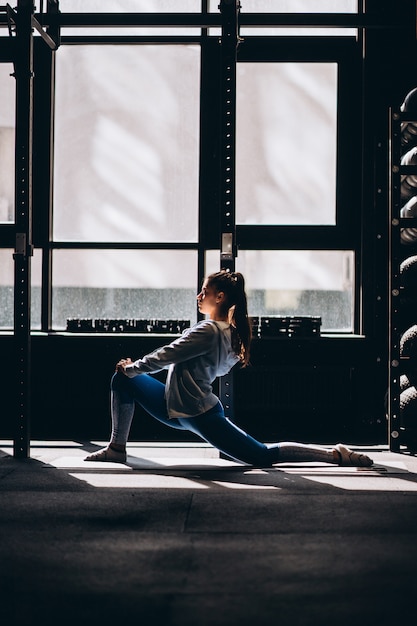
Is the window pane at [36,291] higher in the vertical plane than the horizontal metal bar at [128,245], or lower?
lower

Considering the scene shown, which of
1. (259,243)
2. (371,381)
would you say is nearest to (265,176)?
Result: (259,243)

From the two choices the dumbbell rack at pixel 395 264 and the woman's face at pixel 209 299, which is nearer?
the woman's face at pixel 209 299

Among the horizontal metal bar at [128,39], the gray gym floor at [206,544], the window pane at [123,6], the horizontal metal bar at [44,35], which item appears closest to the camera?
the gray gym floor at [206,544]

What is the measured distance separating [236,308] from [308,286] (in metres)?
2.04

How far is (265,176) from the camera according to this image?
6.98 m

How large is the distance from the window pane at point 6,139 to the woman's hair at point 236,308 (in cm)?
272

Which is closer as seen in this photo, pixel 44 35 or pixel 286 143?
pixel 44 35

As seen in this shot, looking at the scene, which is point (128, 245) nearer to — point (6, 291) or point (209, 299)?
point (6, 291)

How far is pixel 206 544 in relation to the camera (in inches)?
135

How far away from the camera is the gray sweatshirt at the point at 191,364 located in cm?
488

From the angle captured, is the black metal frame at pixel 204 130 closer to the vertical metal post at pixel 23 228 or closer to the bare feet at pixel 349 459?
the vertical metal post at pixel 23 228

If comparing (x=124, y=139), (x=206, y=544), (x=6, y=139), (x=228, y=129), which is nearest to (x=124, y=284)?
(x=124, y=139)

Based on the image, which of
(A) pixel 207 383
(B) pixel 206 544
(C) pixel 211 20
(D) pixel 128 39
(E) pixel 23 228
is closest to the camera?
(B) pixel 206 544

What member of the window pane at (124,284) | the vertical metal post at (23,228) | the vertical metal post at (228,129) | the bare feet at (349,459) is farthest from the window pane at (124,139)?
the bare feet at (349,459)
